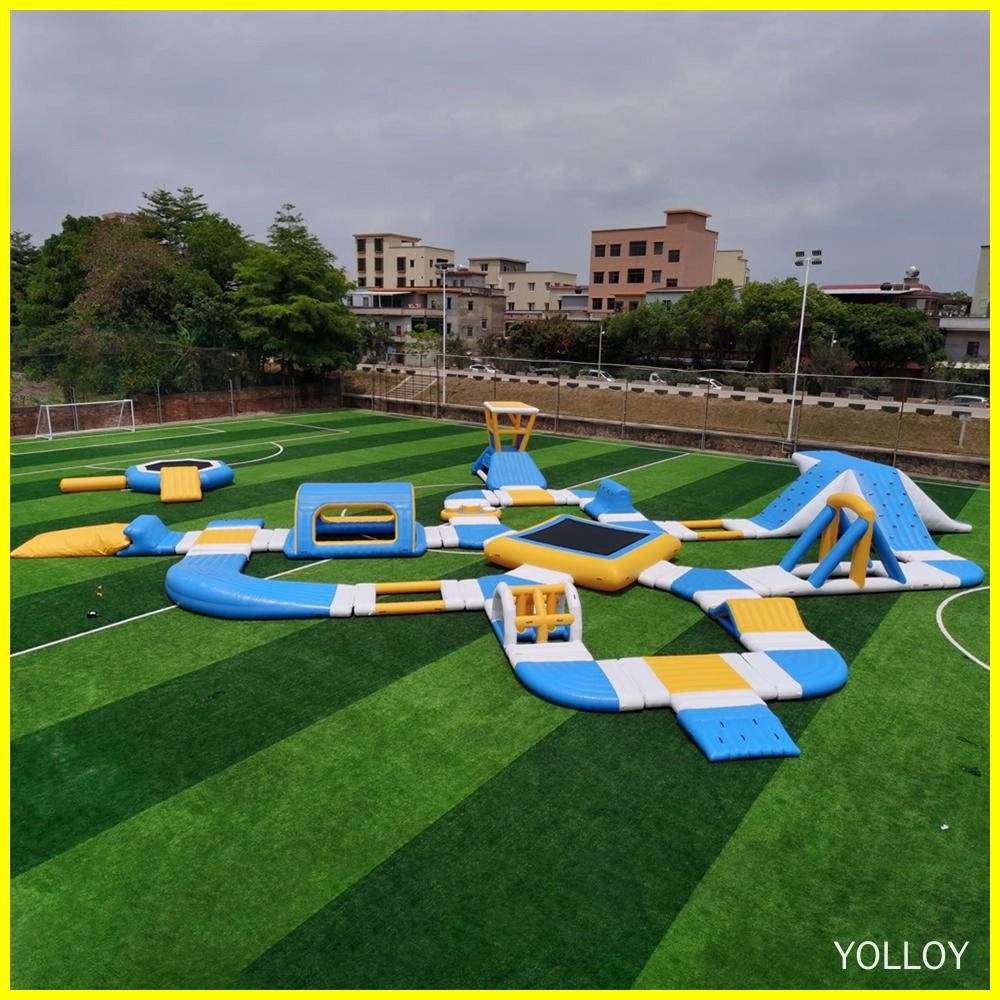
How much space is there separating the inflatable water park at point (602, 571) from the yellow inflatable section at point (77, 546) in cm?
3

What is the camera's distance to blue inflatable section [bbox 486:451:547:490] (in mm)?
18625

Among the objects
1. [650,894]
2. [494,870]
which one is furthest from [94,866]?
[650,894]

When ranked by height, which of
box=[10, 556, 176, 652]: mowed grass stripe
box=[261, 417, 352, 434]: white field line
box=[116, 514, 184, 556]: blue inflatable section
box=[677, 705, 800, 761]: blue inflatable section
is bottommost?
box=[677, 705, 800, 761]: blue inflatable section

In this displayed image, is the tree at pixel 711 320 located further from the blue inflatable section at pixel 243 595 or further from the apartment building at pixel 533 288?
the blue inflatable section at pixel 243 595

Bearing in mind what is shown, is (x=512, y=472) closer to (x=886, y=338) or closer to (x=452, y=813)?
(x=452, y=813)

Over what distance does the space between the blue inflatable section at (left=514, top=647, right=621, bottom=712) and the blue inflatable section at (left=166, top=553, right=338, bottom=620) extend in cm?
339

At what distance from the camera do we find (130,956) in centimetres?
502

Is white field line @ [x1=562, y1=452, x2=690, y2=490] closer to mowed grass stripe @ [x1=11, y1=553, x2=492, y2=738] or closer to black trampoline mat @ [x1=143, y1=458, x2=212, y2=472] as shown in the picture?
black trampoline mat @ [x1=143, y1=458, x2=212, y2=472]

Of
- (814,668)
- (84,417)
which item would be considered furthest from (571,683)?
(84,417)

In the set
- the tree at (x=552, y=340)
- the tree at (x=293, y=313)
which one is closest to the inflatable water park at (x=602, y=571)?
the tree at (x=293, y=313)

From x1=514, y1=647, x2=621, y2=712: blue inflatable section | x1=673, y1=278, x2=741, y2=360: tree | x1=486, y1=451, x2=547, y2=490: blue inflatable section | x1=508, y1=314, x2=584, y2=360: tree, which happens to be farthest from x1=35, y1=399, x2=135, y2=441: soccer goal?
x1=673, y1=278, x2=741, y2=360: tree

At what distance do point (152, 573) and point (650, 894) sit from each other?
10007 millimetres

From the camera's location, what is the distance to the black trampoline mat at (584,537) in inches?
485

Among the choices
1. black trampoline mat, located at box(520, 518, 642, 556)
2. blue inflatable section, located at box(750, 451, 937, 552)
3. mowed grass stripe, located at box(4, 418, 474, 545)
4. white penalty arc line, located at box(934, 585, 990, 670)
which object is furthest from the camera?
mowed grass stripe, located at box(4, 418, 474, 545)
